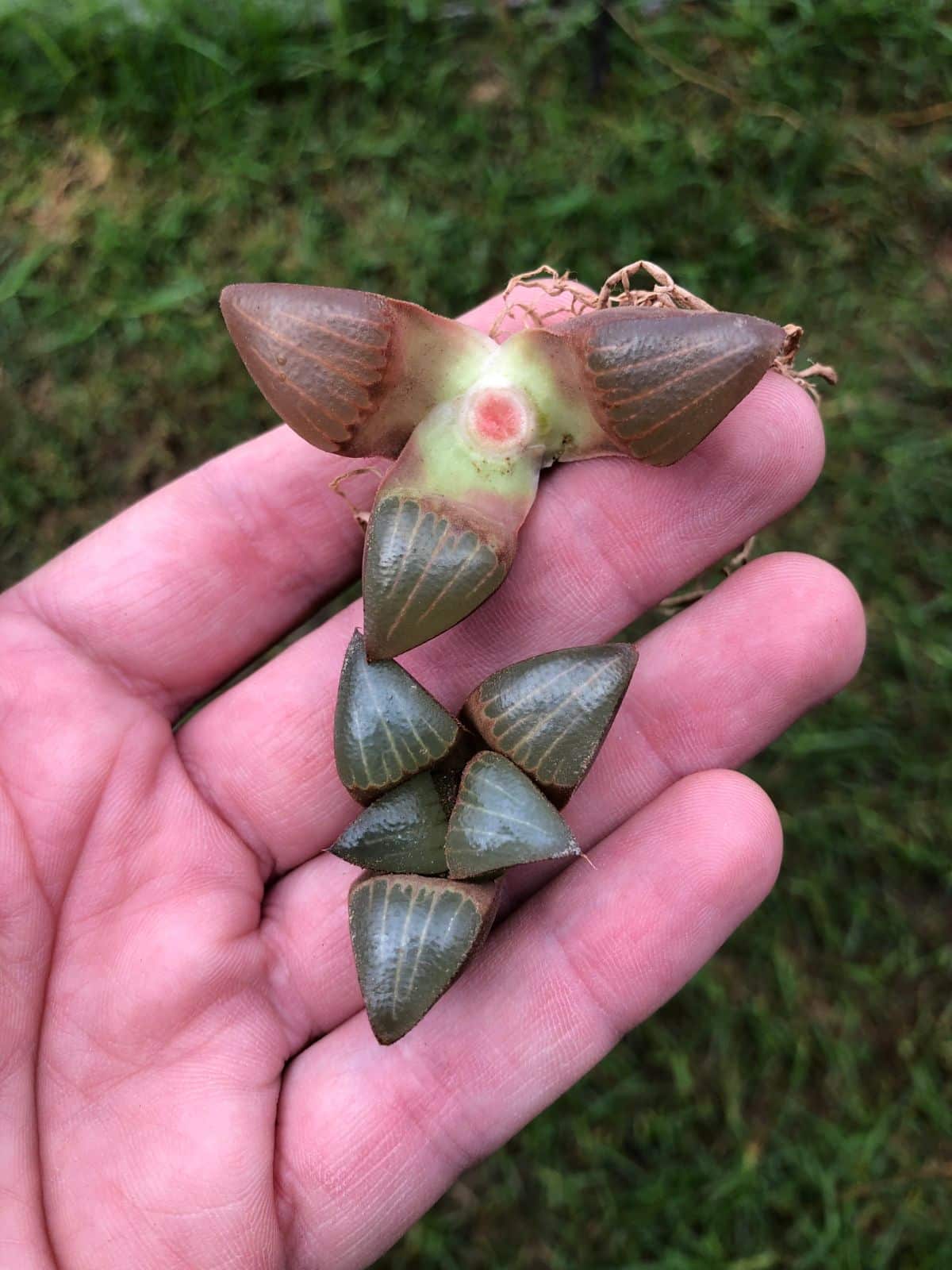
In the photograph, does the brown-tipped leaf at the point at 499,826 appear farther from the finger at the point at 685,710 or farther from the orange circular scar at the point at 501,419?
the orange circular scar at the point at 501,419

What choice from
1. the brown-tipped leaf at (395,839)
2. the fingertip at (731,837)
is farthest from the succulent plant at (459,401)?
the fingertip at (731,837)

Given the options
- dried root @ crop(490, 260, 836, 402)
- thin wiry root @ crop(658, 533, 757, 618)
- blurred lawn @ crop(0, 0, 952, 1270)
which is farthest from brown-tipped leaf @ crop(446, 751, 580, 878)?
blurred lawn @ crop(0, 0, 952, 1270)

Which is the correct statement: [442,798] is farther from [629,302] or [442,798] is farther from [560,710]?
A: [629,302]

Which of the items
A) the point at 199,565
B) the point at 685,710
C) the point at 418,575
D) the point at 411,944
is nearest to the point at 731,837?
the point at 685,710

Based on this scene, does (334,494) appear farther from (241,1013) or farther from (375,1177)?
(375,1177)

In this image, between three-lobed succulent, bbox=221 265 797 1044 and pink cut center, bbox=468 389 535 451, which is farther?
pink cut center, bbox=468 389 535 451

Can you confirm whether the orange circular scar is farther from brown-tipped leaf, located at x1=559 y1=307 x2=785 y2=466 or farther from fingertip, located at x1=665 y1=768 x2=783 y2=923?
fingertip, located at x1=665 y1=768 x2=783 y2=923

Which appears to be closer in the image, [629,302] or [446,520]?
[446,520]

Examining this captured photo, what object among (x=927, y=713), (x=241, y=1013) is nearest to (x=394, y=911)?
(x=241, y=1013)
